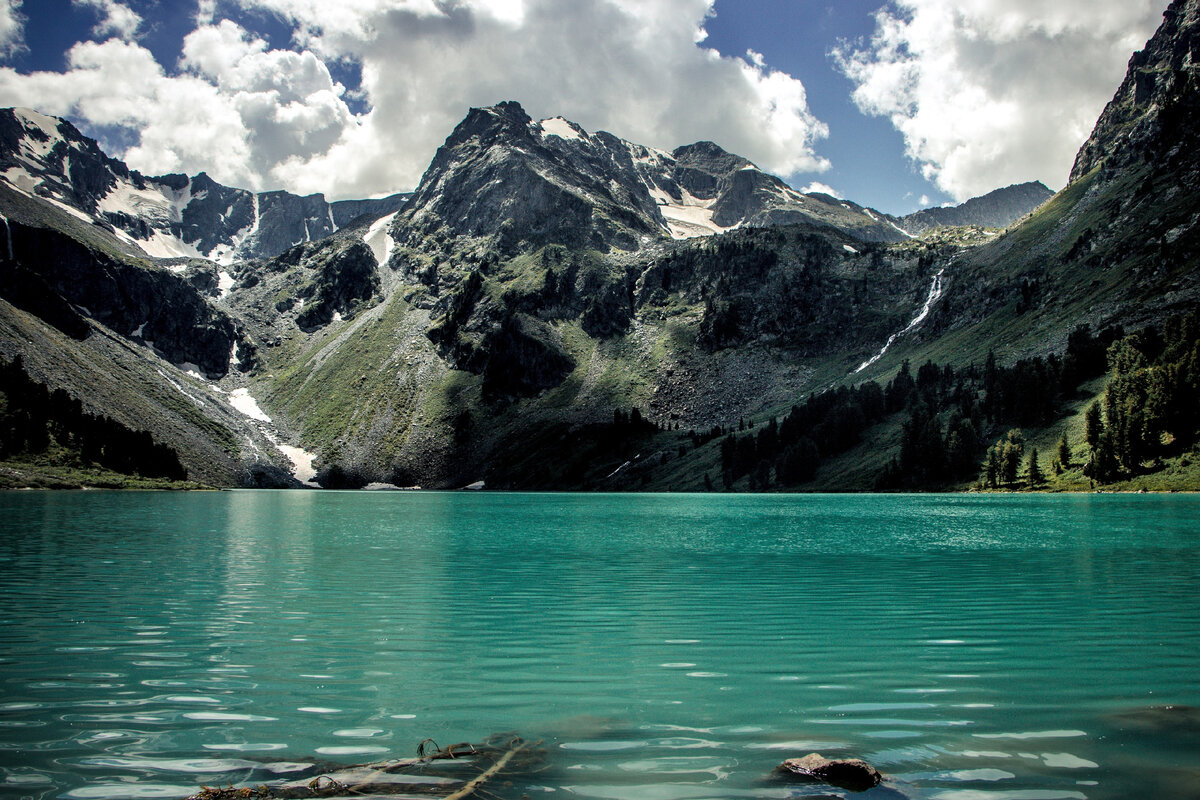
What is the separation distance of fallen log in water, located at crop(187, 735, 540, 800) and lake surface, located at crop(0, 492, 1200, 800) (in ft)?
2.08

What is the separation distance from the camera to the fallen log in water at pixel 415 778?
10.5 meters

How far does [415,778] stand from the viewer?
36.8ft

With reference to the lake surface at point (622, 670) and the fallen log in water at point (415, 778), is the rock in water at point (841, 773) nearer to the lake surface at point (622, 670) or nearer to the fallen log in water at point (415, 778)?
the lake surface at point (622, 670)

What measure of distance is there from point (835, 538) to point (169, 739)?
52.2 meters

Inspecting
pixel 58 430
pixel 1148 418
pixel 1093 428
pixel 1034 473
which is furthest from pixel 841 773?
pixel 58 430

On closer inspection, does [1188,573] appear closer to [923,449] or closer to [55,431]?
[923,449]

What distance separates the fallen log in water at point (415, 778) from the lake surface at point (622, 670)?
0.63 metres

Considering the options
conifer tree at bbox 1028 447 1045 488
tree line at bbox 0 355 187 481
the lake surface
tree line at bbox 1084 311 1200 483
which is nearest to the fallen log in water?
the lake surface

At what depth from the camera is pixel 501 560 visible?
45125 mm

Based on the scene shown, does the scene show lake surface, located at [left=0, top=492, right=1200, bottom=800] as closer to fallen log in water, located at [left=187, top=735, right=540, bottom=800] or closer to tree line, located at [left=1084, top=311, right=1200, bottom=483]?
fallen log in water, located at [left=187, top=735, right=540, bottom=800]

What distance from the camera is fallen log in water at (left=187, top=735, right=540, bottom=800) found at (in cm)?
1046

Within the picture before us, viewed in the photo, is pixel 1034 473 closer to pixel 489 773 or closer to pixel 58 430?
pixel 489 773

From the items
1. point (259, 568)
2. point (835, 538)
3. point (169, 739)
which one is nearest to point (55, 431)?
point (259, 568)

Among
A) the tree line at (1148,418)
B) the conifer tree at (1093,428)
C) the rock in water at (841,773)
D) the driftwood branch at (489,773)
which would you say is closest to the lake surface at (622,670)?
the rock in water at (841,773)
